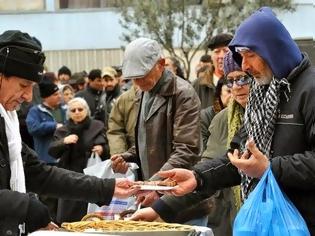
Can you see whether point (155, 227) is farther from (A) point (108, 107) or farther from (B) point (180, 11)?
(B) point (180, 11)

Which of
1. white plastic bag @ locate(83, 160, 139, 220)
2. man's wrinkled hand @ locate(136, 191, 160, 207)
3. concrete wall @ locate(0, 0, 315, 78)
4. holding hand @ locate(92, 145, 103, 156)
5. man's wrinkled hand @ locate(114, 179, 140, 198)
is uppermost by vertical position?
man's wrinkled hand @ locate(114, 179, 140, 198)

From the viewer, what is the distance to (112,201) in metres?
6.11

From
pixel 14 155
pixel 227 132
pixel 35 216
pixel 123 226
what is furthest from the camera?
pixel 227 132

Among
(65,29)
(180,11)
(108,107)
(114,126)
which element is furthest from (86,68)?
(114,126)

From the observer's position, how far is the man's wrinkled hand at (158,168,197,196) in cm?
479

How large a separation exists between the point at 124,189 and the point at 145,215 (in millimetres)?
271

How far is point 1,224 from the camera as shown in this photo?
4.09m

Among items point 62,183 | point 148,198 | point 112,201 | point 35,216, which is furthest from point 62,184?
point 112,201

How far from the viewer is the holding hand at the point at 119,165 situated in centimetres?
641

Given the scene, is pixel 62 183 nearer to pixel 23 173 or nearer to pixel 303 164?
pixel 23 173

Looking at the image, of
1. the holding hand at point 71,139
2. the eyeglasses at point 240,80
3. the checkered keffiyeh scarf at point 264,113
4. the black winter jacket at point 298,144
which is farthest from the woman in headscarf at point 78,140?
the black winter jacket at point 298,144

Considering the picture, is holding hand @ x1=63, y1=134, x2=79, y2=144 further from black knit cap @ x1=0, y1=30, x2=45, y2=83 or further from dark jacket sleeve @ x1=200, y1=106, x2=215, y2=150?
black knit cap @ x1=0, y1=30, x2=45, y2=83

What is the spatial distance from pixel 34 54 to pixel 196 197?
4.70ft

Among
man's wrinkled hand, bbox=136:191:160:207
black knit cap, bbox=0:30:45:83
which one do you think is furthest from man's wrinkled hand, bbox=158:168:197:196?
black knit cap, bbox=0:30:45:83
